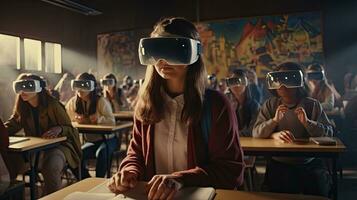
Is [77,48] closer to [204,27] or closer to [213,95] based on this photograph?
[204,27]

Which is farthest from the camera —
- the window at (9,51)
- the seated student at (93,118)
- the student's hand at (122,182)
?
the window at (9,51)

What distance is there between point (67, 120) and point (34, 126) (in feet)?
0.96

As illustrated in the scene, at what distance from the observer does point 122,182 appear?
118 centimetres

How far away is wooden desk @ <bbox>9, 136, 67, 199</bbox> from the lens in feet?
8.56

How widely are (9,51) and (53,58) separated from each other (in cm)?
151

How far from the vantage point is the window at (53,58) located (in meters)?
7.99

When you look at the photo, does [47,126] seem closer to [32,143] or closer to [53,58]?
[32,143]

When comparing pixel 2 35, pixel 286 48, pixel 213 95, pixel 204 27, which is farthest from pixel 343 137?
pixel 2 35

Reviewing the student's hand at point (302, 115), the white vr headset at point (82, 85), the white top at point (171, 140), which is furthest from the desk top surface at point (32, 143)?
the student's hand at point (302, 115)

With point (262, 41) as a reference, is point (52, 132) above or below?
below

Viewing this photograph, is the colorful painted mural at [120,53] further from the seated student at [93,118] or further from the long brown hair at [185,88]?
the long brown hair at [185,88]

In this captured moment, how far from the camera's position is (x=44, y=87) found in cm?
308

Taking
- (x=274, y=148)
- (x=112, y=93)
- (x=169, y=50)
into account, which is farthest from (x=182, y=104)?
(x=112, y=93)

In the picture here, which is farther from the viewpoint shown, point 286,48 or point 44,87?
point 286,48
